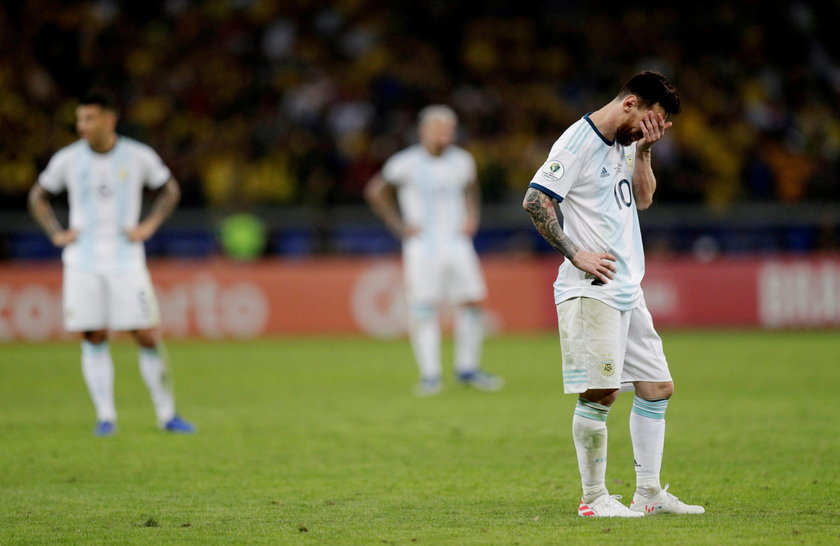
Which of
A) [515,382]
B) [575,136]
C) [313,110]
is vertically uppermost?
[313,110]

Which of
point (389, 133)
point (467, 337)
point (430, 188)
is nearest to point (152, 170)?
point (430, 188)

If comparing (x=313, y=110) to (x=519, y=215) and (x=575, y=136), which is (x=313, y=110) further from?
(x=575, y=136)

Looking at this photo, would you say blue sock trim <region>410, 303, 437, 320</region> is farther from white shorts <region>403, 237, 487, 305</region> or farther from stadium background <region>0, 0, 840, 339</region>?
stadium background <region>0, 0, 840, 339</region>

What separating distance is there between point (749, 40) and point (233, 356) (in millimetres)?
14724

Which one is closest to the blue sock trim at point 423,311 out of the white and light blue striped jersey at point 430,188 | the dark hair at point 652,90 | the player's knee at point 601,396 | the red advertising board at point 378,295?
the white and light blue striped jersey at point 430,188

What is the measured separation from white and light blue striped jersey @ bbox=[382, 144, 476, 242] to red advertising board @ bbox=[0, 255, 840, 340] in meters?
5.62

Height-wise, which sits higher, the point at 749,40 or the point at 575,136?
the point at 749,40

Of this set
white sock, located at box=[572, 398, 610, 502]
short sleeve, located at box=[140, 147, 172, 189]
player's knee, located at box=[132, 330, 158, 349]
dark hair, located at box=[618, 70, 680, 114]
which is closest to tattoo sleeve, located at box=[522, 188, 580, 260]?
dark hair, located at box=[618, 70, 680, 114]

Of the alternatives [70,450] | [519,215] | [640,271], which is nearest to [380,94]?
[519,215]

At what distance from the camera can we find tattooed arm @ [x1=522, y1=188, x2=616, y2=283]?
19.7 ft

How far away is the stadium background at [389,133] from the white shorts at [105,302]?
9.50 meters

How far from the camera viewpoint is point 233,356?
55.7 feet

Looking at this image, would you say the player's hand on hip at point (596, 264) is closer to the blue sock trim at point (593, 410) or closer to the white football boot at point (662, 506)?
the blue sock trim at point (593, 410)

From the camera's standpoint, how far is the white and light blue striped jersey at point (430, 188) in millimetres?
13336
